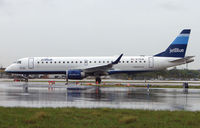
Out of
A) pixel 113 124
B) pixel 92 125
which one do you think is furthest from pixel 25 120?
pixel 113 124

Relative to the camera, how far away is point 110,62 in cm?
3141

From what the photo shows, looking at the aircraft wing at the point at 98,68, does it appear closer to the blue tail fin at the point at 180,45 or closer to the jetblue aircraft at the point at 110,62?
the jetblue aircraft at the point at 110,62

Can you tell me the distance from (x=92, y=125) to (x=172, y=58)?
26.8m

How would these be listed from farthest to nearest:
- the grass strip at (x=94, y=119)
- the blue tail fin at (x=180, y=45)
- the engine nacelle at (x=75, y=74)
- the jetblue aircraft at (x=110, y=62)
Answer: the blue tail fin at (x=180, y=45) < the jetblue aircraft at (x=110, y=62) < the engine nacelle at (x=75, y=74) < the grass strip at (x=94, y=119)

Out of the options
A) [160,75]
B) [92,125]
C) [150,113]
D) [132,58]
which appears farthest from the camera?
[160,75]

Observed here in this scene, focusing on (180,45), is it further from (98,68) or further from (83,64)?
(83,64)

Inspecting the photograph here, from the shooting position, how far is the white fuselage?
102 feet

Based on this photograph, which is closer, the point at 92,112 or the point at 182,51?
the point at 92,112

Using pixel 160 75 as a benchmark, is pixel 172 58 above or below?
above

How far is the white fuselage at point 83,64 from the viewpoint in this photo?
31.0 metres

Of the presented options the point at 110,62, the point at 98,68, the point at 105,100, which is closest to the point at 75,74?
the point at 98,68

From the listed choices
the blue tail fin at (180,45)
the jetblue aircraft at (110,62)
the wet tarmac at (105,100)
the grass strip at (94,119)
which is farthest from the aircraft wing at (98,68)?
the grass strip at (94,119)

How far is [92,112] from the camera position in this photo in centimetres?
885

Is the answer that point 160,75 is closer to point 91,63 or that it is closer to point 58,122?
point 91,63
